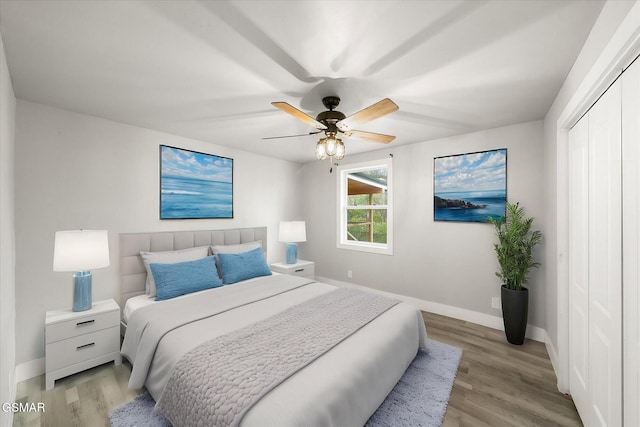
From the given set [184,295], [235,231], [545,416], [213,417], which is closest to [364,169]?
[235,231]

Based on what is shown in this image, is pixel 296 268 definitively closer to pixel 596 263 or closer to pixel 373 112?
pixel 373 112

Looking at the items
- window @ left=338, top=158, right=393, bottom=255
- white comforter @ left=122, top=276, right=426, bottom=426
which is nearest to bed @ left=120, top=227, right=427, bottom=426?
white comforter @ left=122, top=276, right=426, bottom=426

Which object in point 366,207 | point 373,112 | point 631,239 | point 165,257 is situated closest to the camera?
point 631,239

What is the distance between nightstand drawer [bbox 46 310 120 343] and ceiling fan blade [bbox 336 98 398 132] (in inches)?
107

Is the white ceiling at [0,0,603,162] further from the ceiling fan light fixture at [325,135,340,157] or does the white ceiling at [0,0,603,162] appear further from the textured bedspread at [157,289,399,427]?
the textured bedspread at [157,289,399,427]

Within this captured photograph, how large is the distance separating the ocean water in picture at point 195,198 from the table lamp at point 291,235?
846mm

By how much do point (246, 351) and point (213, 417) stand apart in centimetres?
40

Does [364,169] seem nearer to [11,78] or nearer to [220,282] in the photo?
[220,282]

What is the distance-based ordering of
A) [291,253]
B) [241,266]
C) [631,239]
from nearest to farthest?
[631,239]
[241,266]
[291,253]

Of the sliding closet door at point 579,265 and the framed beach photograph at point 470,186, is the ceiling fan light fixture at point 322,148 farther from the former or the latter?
→ the framed beach photograph at point 470,186

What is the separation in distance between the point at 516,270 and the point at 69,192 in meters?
4.62

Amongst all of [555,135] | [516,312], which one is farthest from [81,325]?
[555,135]

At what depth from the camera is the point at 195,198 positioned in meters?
3.46

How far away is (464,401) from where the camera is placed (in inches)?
75.8
